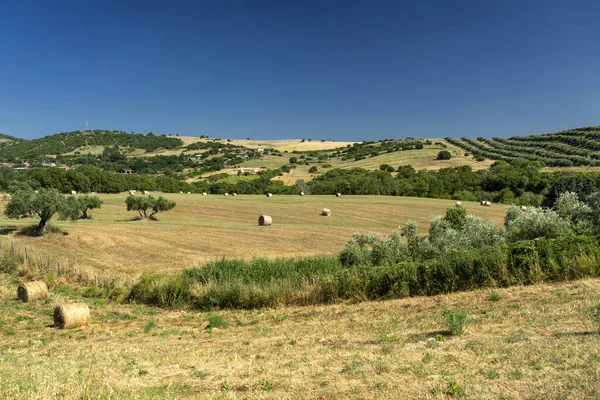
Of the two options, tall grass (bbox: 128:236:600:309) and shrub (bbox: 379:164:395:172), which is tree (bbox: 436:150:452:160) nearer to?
shrub (bbox: 379:164:395:172)

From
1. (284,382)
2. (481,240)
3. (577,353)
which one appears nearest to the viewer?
(577,353)

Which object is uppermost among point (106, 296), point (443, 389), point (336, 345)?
point (443, 389)

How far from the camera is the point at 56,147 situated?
6334 inches

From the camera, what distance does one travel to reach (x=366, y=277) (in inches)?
609

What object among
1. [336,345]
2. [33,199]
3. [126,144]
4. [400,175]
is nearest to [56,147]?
[126,144]

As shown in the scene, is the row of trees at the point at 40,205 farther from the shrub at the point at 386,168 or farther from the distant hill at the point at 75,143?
the distant hill at the point at 75,143

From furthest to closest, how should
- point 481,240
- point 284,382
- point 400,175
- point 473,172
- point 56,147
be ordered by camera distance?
point 56,147
point 400,175
point 473,172
point 481,240
point 284,382

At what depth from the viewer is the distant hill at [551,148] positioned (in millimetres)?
88562

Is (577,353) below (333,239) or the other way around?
A: the other way around

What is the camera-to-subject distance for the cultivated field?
91.9 ft

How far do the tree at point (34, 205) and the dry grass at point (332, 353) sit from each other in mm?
17312

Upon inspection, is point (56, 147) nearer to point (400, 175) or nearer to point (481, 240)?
point (400, 175)

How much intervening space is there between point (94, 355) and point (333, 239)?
25926mm

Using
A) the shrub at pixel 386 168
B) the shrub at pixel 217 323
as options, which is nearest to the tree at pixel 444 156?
the shrub at pixel 386 168
